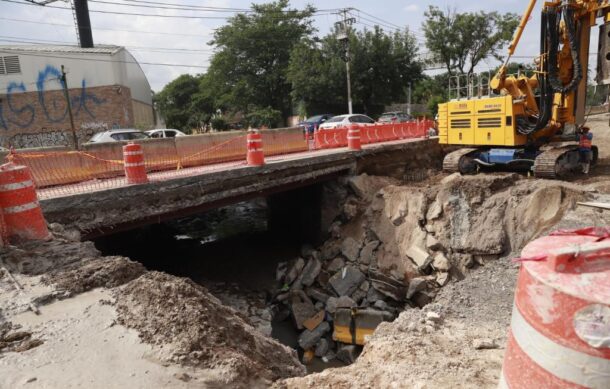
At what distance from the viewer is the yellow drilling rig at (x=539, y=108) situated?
385 inches

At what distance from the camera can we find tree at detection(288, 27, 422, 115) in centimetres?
3397

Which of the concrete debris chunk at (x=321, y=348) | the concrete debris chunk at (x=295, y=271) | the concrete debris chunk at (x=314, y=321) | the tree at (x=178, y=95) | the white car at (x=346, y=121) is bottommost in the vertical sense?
the concrete debris chunk at (x=321, y=348)

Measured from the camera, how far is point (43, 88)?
1006 inches

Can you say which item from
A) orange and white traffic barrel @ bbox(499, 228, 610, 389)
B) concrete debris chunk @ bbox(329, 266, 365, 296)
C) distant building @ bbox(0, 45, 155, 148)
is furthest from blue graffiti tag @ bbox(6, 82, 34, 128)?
orange and white traffic barrel @ bbox(499, 228, 610, 389)

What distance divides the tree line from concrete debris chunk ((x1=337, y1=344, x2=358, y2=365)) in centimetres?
2764

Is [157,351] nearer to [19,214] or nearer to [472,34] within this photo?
[19,214]

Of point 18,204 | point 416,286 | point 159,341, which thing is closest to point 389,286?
point 416,286

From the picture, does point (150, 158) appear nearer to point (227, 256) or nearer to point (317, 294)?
point (227, 256)

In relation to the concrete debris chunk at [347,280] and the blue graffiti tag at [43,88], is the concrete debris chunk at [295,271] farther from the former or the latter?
the blue graffiti tag at [43,88]

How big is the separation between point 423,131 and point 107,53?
71.9 feet

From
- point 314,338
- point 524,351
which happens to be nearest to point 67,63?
point 314,338

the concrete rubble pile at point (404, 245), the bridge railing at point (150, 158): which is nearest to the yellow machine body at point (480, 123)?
the concrete rubble pile at point (404, 245)

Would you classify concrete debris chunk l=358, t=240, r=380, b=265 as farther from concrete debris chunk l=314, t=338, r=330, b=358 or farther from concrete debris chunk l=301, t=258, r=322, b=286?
concrete debris chunk l=314, t=338, r=330, b=358

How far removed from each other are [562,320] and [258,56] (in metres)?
39.8
